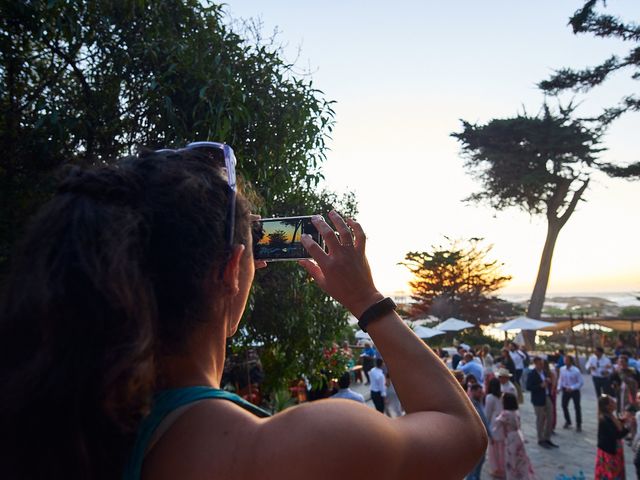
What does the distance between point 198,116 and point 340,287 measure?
3155 mm

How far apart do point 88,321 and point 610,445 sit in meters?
8.47

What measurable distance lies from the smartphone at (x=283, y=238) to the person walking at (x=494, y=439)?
8.50 metres

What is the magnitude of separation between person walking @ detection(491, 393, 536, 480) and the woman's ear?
27.5ft

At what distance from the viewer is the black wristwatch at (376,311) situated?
1175mm

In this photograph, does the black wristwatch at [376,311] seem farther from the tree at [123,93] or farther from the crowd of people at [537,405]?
the crowd of people at [537,405]

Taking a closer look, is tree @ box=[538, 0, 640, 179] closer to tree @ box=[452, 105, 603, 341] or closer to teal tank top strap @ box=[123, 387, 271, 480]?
tree @ box=[452, 105, 603, 341]

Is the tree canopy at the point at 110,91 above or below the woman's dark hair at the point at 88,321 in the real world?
above

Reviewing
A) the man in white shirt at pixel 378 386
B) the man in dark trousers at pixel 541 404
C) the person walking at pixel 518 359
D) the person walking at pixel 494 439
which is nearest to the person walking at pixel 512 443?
the person walking at pixel 494 439

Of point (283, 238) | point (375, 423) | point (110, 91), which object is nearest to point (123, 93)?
point (110, 91)

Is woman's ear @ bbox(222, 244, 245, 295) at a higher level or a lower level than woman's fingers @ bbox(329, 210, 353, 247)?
lower

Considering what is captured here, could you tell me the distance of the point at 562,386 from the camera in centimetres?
1344

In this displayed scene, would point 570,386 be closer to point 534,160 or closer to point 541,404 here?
point 541,404

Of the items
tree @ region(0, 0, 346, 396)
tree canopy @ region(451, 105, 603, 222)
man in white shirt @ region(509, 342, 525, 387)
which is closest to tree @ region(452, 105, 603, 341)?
tree canopy @ region(451, 105, 603, 222)

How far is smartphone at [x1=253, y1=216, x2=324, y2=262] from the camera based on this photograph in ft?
4.68
